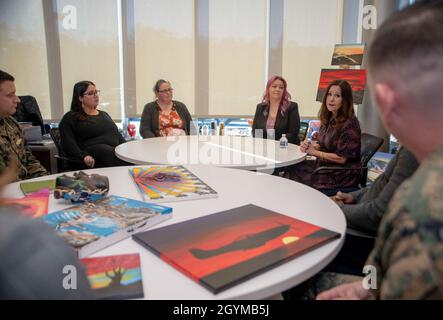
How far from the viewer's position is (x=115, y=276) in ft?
2.86

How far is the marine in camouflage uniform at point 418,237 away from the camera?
546 millimetres

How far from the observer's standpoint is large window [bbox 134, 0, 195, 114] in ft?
17.2

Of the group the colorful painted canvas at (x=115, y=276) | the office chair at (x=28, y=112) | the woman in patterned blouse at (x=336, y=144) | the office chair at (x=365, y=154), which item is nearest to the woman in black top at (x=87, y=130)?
the office chair at (x=28, y=112)

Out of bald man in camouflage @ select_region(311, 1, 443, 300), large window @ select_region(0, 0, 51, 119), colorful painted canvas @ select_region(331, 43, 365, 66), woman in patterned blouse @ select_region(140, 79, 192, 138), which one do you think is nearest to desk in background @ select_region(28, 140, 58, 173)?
woman in patterned blouse @ select_region(140, 79, 192, 138)

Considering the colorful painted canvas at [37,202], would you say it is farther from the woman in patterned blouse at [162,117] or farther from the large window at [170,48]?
the large window at [170,48]

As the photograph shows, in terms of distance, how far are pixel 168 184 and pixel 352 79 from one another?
327 centimetres

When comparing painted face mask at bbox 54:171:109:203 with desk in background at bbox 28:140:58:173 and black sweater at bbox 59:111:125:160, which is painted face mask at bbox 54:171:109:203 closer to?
black sweater at bbox 59:111:125:160

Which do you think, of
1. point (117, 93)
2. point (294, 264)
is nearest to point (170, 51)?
point (117, 93)

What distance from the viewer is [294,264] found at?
0.93 metres

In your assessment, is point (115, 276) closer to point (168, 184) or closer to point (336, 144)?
point (168, 184)

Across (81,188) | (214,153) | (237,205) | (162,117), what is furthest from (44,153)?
(237,205)

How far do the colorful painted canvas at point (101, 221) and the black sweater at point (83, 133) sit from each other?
7.31ft

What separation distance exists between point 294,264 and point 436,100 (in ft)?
1.73
